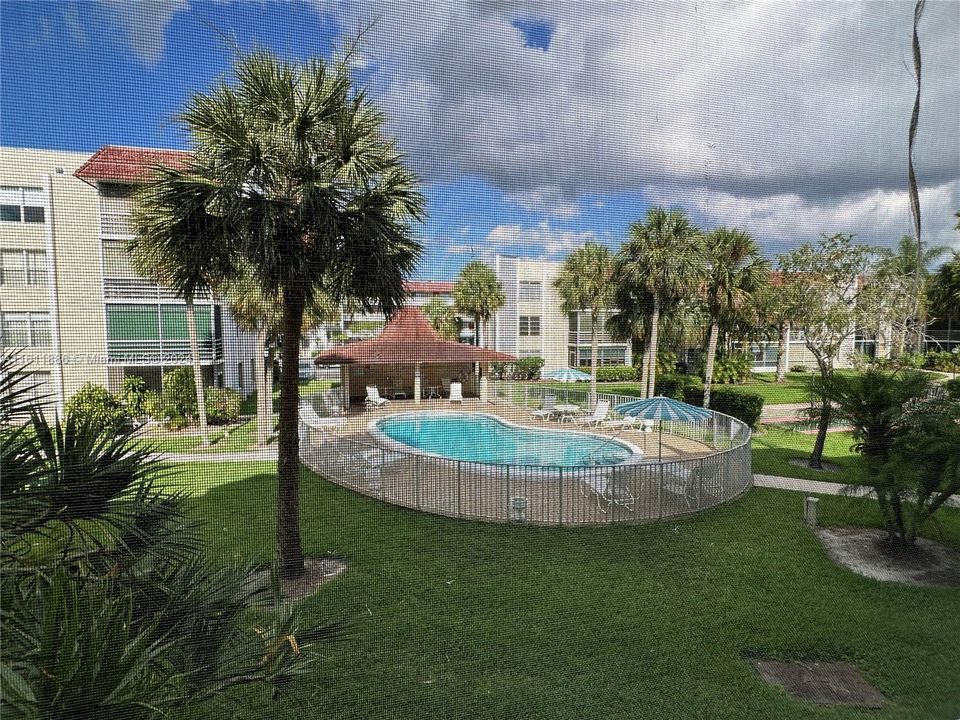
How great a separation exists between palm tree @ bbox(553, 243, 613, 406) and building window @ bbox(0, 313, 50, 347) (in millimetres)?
1398

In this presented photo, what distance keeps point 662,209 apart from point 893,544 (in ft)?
6.22

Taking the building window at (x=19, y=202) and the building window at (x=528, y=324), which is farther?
the building window at (x=528, y=324)

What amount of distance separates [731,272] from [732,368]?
7.31 feet

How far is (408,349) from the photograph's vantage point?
251 centimetres

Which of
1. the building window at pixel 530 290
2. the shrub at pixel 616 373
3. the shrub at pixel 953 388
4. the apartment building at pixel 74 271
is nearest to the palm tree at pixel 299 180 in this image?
the apartment building at pixel 74 271

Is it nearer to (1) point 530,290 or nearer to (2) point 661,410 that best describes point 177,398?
(1) point 530,290

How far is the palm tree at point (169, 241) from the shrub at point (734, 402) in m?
3.96

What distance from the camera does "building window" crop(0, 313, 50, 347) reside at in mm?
1085

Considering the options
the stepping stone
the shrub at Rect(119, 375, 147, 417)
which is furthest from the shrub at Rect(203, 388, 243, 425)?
the stepping stone

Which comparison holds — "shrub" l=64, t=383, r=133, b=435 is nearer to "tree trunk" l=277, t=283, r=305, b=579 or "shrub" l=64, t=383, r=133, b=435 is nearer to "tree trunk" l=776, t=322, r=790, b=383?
"tree trunk" l=277, t=283, r=305, b=579

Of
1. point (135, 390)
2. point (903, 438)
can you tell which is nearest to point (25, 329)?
point (135, 390)

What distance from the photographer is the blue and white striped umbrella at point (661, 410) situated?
10.4 ft

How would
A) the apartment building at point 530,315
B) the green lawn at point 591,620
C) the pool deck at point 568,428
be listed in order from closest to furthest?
1. the green lawn at point 591,620
2. the apartment building at point 530,315
3. the pool deck at point 568,428

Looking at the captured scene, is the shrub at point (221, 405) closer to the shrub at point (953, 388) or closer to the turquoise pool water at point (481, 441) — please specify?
the turquoise pool water at point (481, 441)
